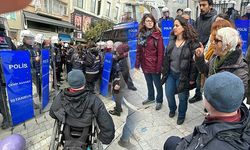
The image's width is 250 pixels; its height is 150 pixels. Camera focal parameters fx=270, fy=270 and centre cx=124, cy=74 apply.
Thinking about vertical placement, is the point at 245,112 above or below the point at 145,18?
below

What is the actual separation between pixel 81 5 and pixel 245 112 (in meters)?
2.82

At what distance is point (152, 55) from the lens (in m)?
3.57

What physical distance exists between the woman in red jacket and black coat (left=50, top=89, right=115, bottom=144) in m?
1.28

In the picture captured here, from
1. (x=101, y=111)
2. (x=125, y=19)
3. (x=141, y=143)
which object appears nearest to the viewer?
(x=101, y=111)

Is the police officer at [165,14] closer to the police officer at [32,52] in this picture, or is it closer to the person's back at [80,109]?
the police officer at [32,52]

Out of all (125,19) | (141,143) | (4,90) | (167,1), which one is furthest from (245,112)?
(167,1)

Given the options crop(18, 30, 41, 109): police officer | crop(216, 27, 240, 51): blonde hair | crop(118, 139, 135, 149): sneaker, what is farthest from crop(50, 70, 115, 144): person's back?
crop(18, 30, 41, 109): police officer

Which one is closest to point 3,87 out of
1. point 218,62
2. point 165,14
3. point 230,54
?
point 218,62

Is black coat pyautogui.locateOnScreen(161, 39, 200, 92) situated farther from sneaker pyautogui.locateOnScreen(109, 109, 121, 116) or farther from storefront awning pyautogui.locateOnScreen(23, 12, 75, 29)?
storefront awning pyautogui.locateOnScreen(23, 12, 75, 29)

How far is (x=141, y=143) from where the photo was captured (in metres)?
3.04

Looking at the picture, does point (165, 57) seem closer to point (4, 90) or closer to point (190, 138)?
point (190, 138)

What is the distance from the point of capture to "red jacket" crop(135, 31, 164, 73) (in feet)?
11.5

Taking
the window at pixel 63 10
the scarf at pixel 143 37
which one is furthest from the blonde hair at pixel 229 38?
the window at pixel 63 10

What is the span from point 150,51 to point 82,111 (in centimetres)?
146
